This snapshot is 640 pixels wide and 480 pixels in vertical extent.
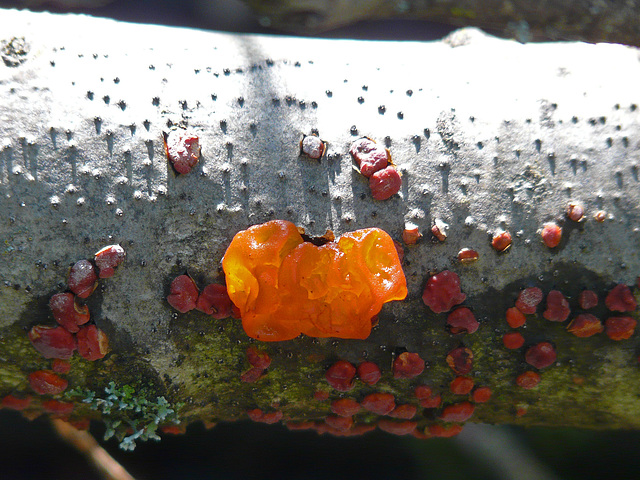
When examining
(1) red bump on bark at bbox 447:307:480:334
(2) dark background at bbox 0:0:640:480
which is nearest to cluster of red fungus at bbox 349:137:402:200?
(1) red bump on bark at bbox 447:307:480:334

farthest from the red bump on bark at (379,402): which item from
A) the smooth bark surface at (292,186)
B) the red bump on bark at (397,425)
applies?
the red bump on bark at (397,425)

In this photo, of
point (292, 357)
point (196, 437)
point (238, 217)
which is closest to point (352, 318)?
point (292, 357)

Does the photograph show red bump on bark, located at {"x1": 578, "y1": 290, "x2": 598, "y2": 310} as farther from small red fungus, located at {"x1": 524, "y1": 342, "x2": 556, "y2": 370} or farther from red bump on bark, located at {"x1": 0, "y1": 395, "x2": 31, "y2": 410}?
red bump on bark, located at {"x1": 0, "y1": 395, "x2": 31, "y2": 410}

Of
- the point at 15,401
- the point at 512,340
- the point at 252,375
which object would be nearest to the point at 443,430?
the point at 512,340

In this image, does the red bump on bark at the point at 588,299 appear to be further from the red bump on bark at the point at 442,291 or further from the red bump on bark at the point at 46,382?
the red bump on bark at the point at 46,382

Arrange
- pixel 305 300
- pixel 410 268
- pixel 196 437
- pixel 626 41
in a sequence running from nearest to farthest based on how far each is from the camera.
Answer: pixel 305 300
pixel 410 268
pixel 626 41
pixel 196 437

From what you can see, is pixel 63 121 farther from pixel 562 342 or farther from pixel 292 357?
pixel 562 342
